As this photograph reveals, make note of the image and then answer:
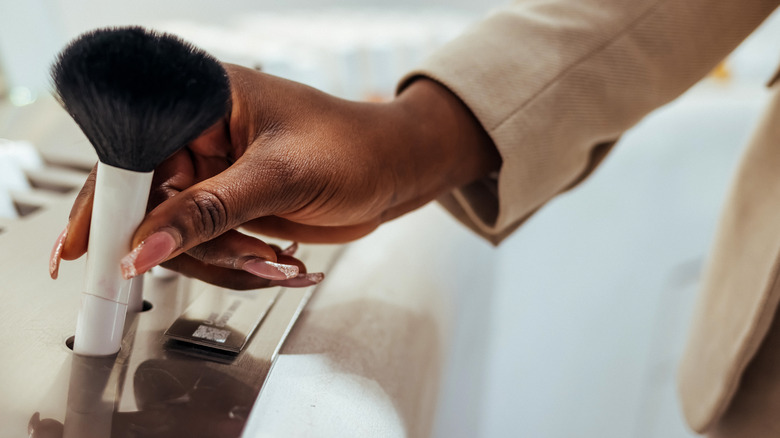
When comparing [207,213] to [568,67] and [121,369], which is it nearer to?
[121,369]

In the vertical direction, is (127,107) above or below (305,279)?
above

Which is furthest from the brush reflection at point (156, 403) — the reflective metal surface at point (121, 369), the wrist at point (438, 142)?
the wrist at point (438, 142)

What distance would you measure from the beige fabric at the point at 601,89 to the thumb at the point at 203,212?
0.15 metres

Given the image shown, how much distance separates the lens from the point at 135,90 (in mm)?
216

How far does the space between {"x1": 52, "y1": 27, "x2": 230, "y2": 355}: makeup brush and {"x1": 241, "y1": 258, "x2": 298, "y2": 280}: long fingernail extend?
0.17 feet

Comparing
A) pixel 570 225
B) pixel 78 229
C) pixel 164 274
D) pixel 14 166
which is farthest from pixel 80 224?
pixel 570 225

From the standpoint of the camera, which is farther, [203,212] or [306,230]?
[306,230]

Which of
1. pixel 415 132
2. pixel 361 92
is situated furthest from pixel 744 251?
pixel 361 92

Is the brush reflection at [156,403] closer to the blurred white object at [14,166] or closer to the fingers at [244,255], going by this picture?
the fingers at [244,255]

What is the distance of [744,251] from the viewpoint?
1.38ft

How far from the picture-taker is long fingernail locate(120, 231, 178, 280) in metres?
0.23

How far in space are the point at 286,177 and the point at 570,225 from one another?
2.20ft

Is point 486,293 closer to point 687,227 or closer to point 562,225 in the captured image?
point 562,225

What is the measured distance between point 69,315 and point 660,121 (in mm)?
792
